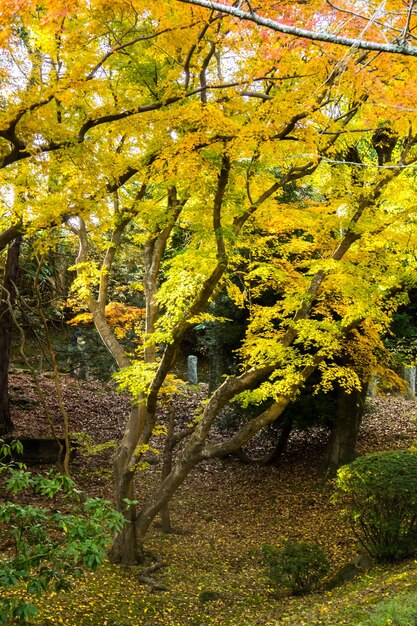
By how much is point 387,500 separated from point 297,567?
1353 millimetres

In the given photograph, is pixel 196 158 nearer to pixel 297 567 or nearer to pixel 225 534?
pixel 297 567

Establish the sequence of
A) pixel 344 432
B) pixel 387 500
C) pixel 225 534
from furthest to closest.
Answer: pixel 344 432
pixel 225 534
pixel 387 500

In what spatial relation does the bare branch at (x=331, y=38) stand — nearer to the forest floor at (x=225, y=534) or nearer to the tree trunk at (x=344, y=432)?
the forest floor at (x=225, y=534)

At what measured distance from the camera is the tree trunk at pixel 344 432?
11.6m

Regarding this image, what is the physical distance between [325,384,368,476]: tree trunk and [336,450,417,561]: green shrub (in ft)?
15.7

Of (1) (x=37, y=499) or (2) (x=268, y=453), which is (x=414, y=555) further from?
(2) (x=268, y=453)

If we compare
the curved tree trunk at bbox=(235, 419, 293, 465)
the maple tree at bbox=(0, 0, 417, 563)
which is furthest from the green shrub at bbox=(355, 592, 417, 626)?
the curved tree trunk at bbox=(235, 419, 293, 465)

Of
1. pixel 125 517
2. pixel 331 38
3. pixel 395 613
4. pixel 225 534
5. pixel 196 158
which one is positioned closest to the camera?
pixel 331 38

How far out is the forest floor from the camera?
5.71 meters

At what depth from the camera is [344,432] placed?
1170 cm

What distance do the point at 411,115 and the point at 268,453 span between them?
9426 mm

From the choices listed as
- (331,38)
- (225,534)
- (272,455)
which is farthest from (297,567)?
(272,455)

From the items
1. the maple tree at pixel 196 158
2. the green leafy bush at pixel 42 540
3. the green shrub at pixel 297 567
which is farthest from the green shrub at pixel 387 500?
the green leafy bush at pixel 42 540

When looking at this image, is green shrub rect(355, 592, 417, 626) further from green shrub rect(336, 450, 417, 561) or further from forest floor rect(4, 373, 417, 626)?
green shrub rect(336, 450, 417, 561)
